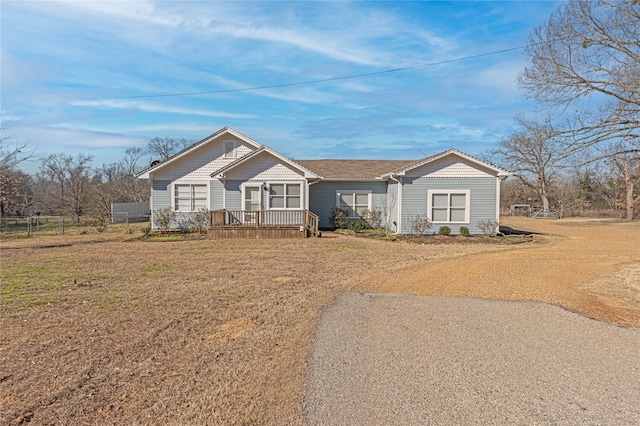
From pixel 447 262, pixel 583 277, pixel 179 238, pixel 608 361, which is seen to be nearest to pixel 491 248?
pixel 447 262

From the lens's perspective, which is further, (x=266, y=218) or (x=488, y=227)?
(x=266, y=218)

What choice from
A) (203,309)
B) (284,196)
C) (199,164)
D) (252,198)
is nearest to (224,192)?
(252,198)

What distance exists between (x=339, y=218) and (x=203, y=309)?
15113 millimetres

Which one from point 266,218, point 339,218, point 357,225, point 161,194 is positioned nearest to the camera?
point 266,218

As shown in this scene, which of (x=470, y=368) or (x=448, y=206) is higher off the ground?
(x=448, y=206)

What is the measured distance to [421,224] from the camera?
1923 cm

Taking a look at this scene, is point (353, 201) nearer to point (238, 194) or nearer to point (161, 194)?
point (238, 194)

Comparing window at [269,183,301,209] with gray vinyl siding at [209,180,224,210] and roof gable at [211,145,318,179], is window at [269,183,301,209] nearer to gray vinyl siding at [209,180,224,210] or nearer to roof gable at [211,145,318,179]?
roof gable at [211,145,318,179]

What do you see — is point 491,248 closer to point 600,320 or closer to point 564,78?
point 564,78

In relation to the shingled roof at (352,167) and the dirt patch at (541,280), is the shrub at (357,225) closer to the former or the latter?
the shingled roof at (352,167)

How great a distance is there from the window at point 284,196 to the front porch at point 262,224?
0.65 meters

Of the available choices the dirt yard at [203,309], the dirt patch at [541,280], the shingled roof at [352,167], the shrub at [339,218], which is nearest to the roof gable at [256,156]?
the shingled roof at [352,167]

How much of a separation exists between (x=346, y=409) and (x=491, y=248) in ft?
44.8

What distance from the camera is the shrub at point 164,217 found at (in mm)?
20938
